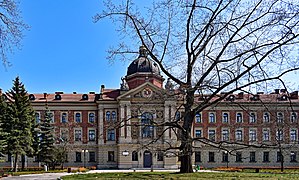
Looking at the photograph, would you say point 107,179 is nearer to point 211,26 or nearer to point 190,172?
point 190,172

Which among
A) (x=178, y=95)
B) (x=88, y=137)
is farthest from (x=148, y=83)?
(x=178, y=95)

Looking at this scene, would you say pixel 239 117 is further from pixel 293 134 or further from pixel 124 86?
pixel 124 86

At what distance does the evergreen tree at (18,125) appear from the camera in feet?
117

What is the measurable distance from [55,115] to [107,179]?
39657 millimetres

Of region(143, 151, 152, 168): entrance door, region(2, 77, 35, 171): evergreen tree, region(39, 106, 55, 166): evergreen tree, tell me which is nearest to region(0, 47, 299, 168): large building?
region(143, 151, 152, 168): entrance door

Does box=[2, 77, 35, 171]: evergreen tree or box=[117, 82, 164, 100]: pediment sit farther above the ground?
box=[117, 82, 164, 100]: pediment

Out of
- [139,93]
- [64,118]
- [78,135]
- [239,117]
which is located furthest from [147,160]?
[239,117]

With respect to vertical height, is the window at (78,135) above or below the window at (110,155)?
above

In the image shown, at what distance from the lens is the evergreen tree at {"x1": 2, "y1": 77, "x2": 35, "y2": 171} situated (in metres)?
35.8

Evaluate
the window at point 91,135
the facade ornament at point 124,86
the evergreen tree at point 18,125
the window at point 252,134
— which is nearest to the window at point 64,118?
the window at point 91,135

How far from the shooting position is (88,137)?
2000 inches

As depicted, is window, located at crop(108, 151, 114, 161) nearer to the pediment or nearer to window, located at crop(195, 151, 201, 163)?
the pediment

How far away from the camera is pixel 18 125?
3744 centimetres

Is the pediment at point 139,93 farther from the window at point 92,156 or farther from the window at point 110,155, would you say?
the window at point 92,156
